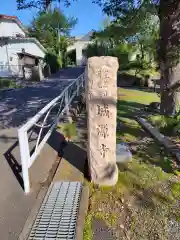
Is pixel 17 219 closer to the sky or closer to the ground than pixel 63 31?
closer to the ground

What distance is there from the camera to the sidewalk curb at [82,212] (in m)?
2.42

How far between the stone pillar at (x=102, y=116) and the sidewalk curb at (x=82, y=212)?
33cm

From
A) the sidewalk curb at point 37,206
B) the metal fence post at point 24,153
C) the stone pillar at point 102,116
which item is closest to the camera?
the sidewalk curb at point 37,206

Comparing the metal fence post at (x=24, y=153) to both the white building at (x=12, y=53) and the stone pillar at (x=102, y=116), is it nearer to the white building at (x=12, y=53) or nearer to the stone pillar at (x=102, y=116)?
the stone pillar at (x=102, y=116)

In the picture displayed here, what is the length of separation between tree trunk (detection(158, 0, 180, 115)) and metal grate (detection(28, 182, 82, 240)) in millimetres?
4248

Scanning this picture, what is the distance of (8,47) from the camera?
21781 millimetres

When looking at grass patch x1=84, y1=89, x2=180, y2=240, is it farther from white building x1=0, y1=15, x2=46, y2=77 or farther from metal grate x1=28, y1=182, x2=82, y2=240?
white building x1=0, y1=15, x2=46, y2=77

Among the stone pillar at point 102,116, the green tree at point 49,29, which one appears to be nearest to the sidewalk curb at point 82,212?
the stone pillar at point 102,116

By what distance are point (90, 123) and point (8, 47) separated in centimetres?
2132

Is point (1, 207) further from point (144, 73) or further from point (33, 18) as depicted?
point (33, 18)

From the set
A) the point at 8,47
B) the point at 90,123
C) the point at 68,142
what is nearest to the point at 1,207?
the point at 90,123

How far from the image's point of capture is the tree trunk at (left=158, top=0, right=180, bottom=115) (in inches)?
235

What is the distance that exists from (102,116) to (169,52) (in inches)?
156

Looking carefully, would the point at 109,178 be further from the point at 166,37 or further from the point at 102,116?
the point at 166,37
